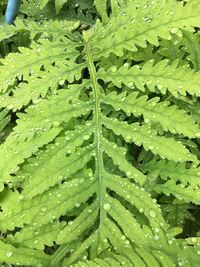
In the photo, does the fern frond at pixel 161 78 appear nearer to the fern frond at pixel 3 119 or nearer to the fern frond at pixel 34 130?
the fern frond at pixel 34 130

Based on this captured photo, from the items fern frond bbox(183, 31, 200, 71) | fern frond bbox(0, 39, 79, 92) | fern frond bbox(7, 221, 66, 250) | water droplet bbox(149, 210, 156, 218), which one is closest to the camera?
water droplet bbox(149, 210, 156, 218)

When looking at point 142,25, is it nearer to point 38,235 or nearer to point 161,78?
point 161,78

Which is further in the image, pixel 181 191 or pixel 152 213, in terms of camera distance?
pixel 181 191

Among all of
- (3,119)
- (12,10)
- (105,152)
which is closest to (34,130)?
(105,152)

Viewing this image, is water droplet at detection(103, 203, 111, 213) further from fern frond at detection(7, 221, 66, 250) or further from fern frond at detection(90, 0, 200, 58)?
fern frond at detection(90, 0, 200, 58)

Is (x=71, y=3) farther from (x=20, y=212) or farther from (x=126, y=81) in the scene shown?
(x=20, y=212)

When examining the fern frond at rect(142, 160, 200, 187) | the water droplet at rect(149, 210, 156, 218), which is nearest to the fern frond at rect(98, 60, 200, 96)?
the fern frond at rect(142, 160, 200, 187)

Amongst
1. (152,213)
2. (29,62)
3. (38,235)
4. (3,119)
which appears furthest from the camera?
(3,119)
